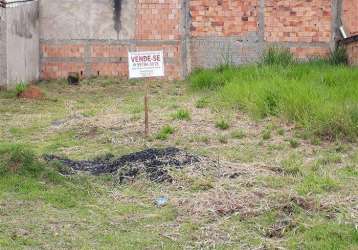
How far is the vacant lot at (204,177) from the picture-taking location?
196 inches

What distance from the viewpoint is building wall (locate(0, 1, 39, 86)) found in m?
13.0

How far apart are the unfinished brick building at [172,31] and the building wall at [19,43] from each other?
0.46 metres

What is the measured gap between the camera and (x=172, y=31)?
1566cm

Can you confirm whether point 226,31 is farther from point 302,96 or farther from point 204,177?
point 204,177

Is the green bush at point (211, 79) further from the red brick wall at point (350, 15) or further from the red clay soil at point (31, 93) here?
the red brick wall at point (350, 15)

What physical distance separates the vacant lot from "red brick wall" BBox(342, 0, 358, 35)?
4.59m

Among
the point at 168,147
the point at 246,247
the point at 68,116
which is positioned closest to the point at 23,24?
the point at 68,116

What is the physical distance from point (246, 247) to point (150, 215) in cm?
115

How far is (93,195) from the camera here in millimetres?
6145

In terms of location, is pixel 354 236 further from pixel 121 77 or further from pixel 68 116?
pixel 121 77

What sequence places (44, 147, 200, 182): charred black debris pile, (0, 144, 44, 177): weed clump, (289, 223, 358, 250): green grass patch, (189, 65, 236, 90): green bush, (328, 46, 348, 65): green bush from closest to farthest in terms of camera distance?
(289, 223, 358, 250): green grass patch, (0, 144, 44, 177): weed clump, (44, 147, 200, 182): charred black debris pile, (189, 65, 236, 90): green bush, (328, 46, 348, 65): green bush

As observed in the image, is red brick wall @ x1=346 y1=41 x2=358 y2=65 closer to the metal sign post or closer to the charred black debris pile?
the metal sign post

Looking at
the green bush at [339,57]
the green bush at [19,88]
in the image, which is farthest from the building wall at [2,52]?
the green bush at [339,57]

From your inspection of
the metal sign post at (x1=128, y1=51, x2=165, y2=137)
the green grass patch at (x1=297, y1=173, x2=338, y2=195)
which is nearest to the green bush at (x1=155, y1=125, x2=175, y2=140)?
the metal sign post at (x1=128, y1=51, x2=165, y2=137)
